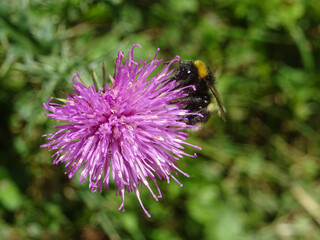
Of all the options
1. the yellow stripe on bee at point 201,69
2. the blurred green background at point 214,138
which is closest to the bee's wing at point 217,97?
the yellow stripe on bee at point 201,69

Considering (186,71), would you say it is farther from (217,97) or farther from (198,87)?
(217,97)

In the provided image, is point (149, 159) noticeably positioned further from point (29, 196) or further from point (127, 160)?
point (29, 196)

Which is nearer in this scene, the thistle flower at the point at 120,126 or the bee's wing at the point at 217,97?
the thistle flower at the point at 120,126

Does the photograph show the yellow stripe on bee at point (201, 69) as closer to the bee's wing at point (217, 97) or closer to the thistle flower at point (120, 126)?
the bee's wing at point (217, 97)

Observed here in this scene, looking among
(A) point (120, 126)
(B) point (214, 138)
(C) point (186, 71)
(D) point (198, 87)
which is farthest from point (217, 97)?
(B) point (214, 138)

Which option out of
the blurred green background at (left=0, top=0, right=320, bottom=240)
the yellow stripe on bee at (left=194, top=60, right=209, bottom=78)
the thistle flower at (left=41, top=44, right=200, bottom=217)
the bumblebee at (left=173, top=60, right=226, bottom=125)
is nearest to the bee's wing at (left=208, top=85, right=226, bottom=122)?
the bumblebee at (left=173, top=60, right=226, bottom=125)
